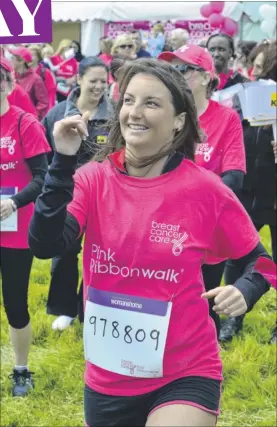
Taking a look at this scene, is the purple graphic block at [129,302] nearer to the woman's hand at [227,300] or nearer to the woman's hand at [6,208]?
the woman's hand at [227,300]

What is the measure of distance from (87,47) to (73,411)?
17.9 meters

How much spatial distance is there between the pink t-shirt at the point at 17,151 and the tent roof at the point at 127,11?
52.1 ft

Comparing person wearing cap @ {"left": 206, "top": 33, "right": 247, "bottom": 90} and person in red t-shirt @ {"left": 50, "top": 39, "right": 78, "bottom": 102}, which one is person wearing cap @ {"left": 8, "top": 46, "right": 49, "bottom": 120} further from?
person wearing cap @ {"left": 206, "top": 33, "right": 247, "bottom": 90}

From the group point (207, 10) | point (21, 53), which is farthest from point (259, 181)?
point (207, 10)

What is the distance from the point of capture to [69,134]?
237cm

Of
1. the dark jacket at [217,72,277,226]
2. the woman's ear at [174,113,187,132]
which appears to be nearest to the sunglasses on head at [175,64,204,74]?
the dark jacket at [217,72,277,226]

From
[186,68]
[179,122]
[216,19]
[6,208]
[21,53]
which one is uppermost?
[179,122]

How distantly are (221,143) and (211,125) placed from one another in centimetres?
12

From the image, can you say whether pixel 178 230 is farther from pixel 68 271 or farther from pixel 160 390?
pixel 68 271

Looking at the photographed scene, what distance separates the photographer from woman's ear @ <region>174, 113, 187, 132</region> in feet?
8.94

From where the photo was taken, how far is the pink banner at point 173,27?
61.0 ft

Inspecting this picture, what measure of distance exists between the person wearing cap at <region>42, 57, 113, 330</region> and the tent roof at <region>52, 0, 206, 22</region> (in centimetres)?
1465

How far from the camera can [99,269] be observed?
2.56 meters

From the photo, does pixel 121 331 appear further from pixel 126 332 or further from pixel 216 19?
pixel 216 19
